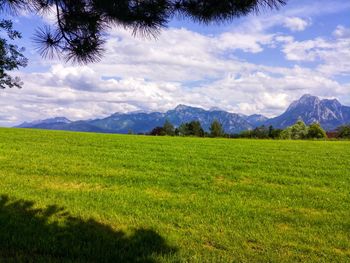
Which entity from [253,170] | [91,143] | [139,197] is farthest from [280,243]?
[91,143]

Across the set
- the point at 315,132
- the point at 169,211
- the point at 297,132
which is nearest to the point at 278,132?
the point at 297,132

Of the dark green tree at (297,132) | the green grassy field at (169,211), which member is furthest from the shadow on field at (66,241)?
the dark green tree at (297,132)

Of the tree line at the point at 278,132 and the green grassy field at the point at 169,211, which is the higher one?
the tree line at the point at 278,132

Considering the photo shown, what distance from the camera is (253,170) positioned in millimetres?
19594

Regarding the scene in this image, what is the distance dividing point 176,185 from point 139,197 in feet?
8.69

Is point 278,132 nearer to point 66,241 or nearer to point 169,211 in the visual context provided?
point 169,211

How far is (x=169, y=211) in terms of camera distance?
1161 centimetres

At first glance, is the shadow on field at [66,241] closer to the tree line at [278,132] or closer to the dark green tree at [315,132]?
the tree line at [278,132]

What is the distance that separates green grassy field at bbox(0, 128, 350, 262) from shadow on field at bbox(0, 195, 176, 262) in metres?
0.02

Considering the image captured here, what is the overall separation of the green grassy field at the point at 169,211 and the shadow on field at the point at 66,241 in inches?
0.8

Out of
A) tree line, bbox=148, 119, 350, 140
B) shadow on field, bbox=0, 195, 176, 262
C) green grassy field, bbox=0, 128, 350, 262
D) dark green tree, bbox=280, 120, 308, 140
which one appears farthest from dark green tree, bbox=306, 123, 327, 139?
shadow on field, bbox=0, 195, 176, 262

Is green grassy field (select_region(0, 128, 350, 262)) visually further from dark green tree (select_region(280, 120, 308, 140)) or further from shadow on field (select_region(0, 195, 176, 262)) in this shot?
dark green tree (select_region(280, 120, 308, 140))

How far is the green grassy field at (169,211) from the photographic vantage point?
835 centimetres

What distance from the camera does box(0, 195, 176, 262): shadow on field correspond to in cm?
762
